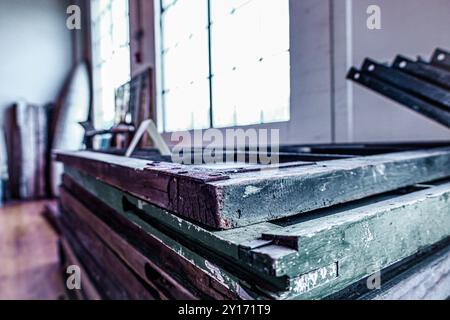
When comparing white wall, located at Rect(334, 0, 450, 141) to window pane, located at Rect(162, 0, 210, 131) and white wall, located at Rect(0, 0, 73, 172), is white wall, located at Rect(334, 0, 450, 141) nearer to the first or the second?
window pane, located at Rect(162, 0, 210, 131)

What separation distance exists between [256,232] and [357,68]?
1344 mm

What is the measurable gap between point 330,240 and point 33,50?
7530mm

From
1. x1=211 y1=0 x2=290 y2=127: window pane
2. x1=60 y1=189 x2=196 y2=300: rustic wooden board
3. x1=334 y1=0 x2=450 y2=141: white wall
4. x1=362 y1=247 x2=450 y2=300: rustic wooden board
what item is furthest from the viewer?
x1=211 y1=0 x2=290 y2=127: window pane

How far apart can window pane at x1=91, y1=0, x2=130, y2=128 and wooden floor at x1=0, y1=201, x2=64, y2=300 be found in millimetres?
1913

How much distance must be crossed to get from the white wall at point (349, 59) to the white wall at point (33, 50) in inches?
242

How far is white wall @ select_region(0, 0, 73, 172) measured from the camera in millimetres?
6230

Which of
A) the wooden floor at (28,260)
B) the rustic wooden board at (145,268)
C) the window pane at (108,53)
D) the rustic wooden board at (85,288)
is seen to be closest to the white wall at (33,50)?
the window pane at (108,53)

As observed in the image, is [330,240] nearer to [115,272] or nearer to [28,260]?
[115,272]

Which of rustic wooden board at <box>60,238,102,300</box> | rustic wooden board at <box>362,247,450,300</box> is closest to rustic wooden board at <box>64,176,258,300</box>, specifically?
rustic wooden board at <box>362,247,450,300</box>

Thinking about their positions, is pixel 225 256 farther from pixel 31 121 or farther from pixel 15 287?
pixel 31 121

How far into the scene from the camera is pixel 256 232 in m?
0.45

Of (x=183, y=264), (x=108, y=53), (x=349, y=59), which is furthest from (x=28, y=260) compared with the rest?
(x=108, y=53)

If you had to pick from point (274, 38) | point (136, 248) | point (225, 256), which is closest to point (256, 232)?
point (225, 256)

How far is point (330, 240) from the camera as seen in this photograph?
0.44 m
